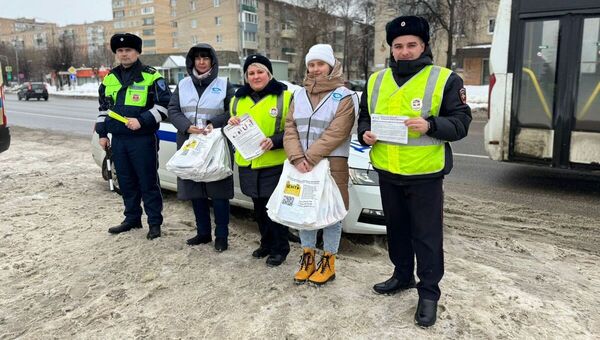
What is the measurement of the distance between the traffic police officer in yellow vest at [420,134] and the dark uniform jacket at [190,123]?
1.49 m

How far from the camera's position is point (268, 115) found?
3793mm

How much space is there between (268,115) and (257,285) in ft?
4.39

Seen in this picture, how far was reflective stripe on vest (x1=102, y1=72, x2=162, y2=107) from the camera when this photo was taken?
4.55 meters

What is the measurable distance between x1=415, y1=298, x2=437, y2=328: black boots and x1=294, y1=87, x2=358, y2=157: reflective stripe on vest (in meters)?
1.18

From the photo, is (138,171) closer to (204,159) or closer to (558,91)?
(204,159)

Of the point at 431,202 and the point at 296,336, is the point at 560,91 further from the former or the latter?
the point at 296,336

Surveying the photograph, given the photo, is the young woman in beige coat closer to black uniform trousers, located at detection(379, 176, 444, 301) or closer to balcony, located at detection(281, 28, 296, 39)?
black uniform trousers, located at detection(379, 176, 444, 301)

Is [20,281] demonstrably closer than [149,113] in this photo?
Yes

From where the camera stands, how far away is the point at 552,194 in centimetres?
680

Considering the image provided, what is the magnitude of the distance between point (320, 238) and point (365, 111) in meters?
1.82

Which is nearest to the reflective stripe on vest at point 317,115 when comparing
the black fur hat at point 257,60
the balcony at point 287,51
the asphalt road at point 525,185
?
the black fur hat at point 257,60

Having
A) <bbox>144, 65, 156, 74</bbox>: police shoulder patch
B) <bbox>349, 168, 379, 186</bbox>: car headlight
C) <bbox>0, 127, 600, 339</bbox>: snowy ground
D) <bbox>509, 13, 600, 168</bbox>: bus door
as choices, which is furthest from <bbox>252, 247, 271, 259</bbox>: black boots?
<bbox>509, 13, 600, 168</bbox>: bus door

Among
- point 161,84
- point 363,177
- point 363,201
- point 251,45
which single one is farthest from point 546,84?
point 251,45

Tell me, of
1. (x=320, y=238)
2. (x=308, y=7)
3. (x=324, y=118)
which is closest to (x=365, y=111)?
(x=324, y=118)
